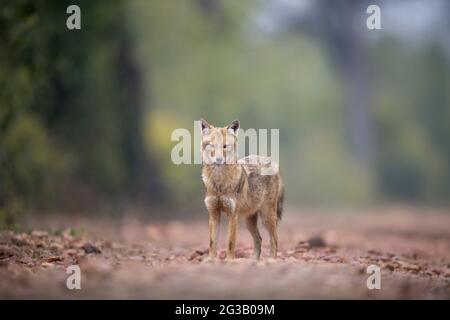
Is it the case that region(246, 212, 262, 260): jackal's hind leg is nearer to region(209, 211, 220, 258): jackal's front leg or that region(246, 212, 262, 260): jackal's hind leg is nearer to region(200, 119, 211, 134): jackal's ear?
region(209, 211, 220, 258): jackal's front leg

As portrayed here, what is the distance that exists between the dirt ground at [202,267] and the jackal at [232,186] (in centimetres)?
50

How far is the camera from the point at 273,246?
11516 millimetres

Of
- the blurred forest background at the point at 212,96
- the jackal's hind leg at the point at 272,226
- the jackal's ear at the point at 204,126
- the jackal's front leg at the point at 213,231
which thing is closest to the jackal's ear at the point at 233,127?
the jackal's ear at the point at 204,126

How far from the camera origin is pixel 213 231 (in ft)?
35.4

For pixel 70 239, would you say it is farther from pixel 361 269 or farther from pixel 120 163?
pixel 120 163

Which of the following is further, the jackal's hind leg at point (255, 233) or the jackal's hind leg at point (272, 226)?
the jackal's hind leg at point (255, 233)

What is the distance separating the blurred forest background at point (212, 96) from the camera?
64.0ft

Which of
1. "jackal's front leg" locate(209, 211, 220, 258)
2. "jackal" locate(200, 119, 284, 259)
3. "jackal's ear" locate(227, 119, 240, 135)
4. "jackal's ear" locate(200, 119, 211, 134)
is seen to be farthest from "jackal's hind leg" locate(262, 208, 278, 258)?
"jackal's ear" locate(200, 119, 211, 134)

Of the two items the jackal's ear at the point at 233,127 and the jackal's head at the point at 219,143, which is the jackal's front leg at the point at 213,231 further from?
the jackal's ear at the point at 233,127

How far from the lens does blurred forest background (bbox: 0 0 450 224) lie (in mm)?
19516

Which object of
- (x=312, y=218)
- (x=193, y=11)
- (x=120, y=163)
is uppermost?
(x=193, y=11)

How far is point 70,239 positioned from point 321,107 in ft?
111

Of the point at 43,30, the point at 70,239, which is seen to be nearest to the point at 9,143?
the point at 43,30

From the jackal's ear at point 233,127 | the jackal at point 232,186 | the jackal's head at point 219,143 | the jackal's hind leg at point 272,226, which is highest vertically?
the jackal's ear at point 233,127
